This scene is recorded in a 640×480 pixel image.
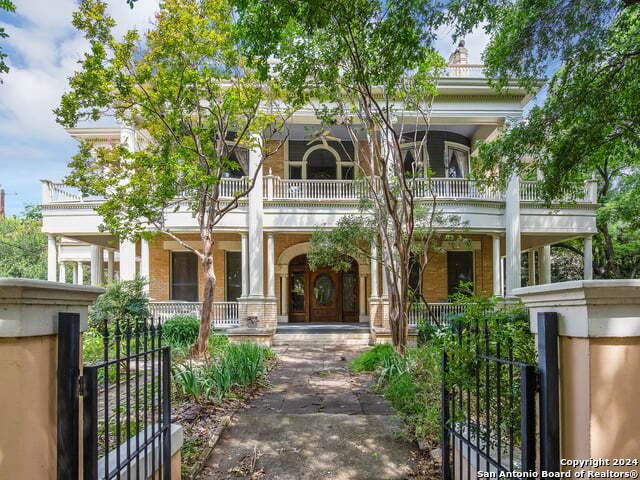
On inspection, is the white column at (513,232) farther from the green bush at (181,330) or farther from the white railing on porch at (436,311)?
the green bush at (181,330)

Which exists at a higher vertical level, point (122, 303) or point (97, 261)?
point (97, 261)

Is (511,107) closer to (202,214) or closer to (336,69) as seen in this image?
(336,69)

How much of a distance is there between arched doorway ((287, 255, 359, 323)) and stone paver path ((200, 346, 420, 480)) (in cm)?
896

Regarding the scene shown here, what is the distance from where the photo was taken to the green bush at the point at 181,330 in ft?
38.0

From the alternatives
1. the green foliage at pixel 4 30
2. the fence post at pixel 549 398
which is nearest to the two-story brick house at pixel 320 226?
the green foliage at pixel 4 30

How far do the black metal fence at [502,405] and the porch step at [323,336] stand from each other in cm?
995

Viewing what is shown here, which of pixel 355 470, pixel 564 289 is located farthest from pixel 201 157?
pixel 564 289

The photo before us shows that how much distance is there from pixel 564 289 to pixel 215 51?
26.1 ft

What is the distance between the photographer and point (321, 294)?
55.6 feet

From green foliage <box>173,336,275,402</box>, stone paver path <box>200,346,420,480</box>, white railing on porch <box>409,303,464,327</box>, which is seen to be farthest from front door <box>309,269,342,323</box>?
stone paver path <box>200,346,420,480</box>

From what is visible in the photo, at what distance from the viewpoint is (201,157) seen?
8.83m

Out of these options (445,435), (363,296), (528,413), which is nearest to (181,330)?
(363,296)

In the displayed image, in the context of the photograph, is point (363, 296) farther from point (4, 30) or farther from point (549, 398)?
point (549, 398)

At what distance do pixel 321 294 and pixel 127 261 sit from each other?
731 cm
